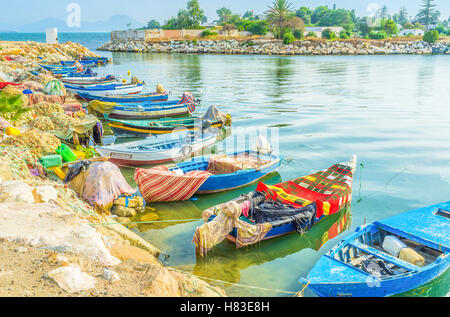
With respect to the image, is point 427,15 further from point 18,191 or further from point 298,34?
point 18,191

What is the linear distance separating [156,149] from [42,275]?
9.94m

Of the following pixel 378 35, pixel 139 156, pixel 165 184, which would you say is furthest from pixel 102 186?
pixel 378 35

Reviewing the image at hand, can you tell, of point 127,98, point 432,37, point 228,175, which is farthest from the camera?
point 432,37

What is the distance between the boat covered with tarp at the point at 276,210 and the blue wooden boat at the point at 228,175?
1.90 meters

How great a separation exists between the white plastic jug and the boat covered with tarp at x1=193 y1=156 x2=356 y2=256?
2200 millimetres

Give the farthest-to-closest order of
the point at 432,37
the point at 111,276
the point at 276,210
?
the point at 432,37, the point at 276,210, the point at 111,276

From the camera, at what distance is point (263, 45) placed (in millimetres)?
94188

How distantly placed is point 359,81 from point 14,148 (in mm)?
39682

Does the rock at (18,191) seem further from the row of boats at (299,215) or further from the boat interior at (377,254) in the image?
the boat interior at (377,254)

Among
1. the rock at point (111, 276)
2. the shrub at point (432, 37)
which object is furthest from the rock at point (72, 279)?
the shrub at point (432, 37)

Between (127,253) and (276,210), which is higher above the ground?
(127,253)

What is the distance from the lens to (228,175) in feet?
44.1

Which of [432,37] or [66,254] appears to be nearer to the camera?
[66,254]

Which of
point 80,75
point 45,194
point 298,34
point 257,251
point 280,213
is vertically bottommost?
point 257,251
